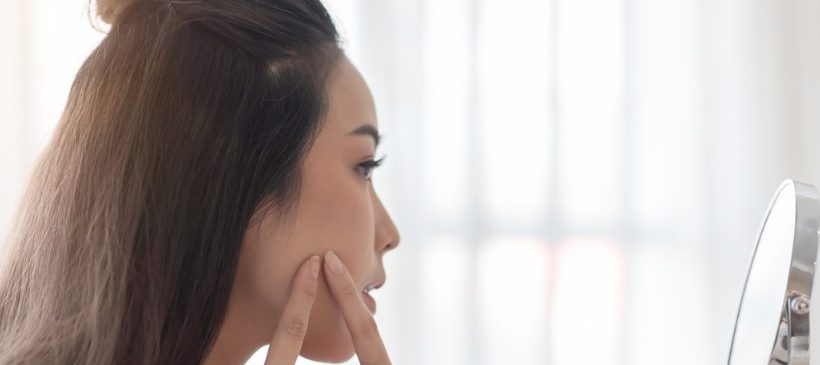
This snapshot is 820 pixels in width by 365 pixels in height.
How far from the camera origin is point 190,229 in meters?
0.90

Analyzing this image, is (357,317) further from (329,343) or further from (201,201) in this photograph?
(201,201)

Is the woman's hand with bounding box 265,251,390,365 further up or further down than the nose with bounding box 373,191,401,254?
further down

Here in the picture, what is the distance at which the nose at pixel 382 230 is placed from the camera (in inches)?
42.8

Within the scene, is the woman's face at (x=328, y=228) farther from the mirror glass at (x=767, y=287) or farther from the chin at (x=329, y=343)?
the mirror glass at (x=767, y=287)

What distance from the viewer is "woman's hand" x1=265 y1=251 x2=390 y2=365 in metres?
0.96

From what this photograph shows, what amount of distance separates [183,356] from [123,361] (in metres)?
0.06

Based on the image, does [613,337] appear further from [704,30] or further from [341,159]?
[341,159]

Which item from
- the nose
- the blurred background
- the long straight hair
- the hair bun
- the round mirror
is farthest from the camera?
the blurred background

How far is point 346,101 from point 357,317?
23 centimetres

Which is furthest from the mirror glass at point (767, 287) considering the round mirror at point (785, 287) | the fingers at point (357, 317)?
the fingers at point (357, 317)

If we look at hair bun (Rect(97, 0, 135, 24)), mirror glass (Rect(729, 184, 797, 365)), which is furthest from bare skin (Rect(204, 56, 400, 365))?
mirror glass (Rect(729, 184, 797, 365))

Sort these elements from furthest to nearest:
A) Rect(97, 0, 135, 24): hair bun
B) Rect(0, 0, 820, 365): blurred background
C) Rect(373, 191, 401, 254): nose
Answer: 1. Rect(0, 0, 820, 365): blurred background
2. Rect(373, 191, 401, 254): nose
3. Rect(97, 0, 135, 24): hair bun

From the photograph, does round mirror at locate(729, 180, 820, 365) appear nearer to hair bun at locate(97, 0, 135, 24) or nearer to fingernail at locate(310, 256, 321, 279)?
fingernail at locate(310, 256, 321, 279)

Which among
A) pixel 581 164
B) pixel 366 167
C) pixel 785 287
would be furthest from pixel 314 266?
pixel 581 164
